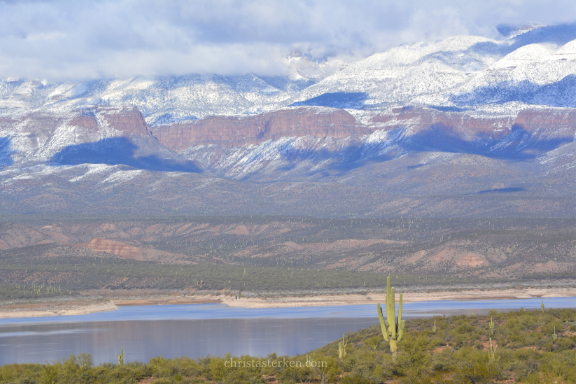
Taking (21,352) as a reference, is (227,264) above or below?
above

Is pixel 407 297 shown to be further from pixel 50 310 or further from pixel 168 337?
pixel 50 310

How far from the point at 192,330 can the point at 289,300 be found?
3306 cm

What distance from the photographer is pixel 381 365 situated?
36.7 m

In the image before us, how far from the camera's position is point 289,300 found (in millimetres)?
107438

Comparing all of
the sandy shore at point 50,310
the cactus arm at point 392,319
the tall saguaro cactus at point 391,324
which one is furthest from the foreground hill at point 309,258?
the cactus arm at point 392,319

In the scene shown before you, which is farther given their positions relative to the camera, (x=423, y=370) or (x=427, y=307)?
(x=427, y=307)

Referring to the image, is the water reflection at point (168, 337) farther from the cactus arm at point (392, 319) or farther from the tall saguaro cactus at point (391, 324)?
the cactus arm at point (392, 319)

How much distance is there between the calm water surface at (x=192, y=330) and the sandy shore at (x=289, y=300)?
3.40 metres

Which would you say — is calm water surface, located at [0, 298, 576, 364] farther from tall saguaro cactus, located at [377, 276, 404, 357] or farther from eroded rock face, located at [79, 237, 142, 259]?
eroded rock face, located at [79, 237, 142, 259]

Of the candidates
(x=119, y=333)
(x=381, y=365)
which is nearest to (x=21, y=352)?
(x=119, y=333)

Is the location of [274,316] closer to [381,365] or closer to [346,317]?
[346,317]

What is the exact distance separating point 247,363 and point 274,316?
51.9 m

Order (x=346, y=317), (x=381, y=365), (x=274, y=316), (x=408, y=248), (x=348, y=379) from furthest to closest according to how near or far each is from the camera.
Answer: (x=408, y=248)
(x=274, y=316)
(x=346, y=317)
(x=381, y=365)
(x=348, y=379)

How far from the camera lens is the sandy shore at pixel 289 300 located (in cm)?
10050
